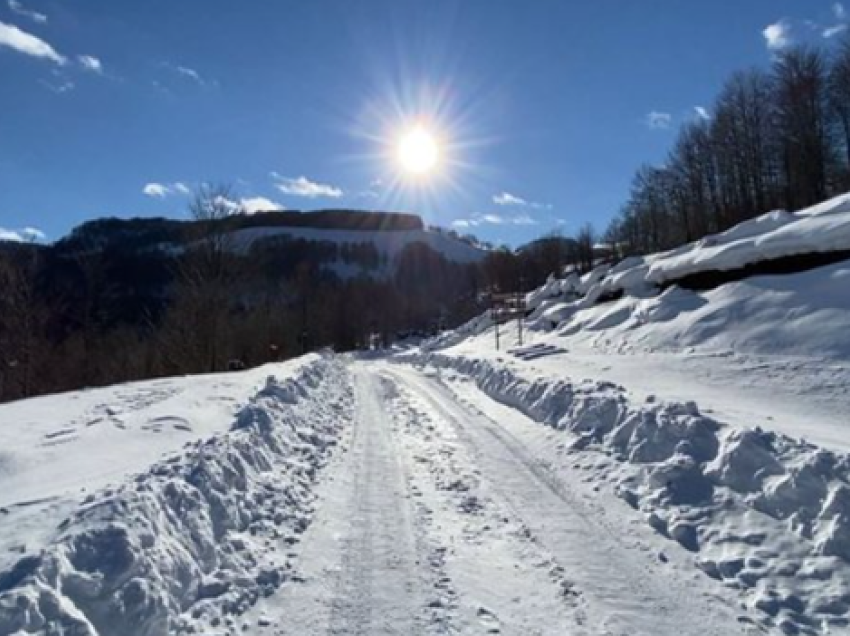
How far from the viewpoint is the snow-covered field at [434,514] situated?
4.98m

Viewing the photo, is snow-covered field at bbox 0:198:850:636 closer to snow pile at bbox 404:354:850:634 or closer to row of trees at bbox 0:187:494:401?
snow pile at bbox 404:354:850:634

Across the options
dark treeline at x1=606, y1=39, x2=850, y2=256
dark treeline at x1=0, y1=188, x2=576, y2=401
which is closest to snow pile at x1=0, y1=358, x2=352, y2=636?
dark treeline at x1=0, y1=188, x2=576, y2=401

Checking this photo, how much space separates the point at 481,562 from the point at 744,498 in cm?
307

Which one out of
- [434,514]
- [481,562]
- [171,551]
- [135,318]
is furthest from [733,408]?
[135,318]

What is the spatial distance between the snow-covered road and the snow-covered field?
3 cm

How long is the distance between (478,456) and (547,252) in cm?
9160

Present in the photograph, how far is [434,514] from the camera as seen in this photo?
24.8 feet

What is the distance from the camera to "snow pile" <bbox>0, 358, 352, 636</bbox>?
4.54 m

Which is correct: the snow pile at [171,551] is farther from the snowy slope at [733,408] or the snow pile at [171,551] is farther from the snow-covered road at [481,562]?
the snowy slope at [733,408]

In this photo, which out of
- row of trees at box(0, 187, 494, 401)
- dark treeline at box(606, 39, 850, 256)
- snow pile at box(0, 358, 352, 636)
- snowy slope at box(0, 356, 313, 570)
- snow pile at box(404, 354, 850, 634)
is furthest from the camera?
dark treeline at box(606, 39, 850, 256)

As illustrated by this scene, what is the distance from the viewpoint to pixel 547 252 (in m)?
99.6

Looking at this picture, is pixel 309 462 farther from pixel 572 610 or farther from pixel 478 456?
pixel 572 610

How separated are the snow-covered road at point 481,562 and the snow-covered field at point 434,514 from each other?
3 centimetres

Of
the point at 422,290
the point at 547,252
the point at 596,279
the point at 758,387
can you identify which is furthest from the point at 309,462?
the point at 422,290
